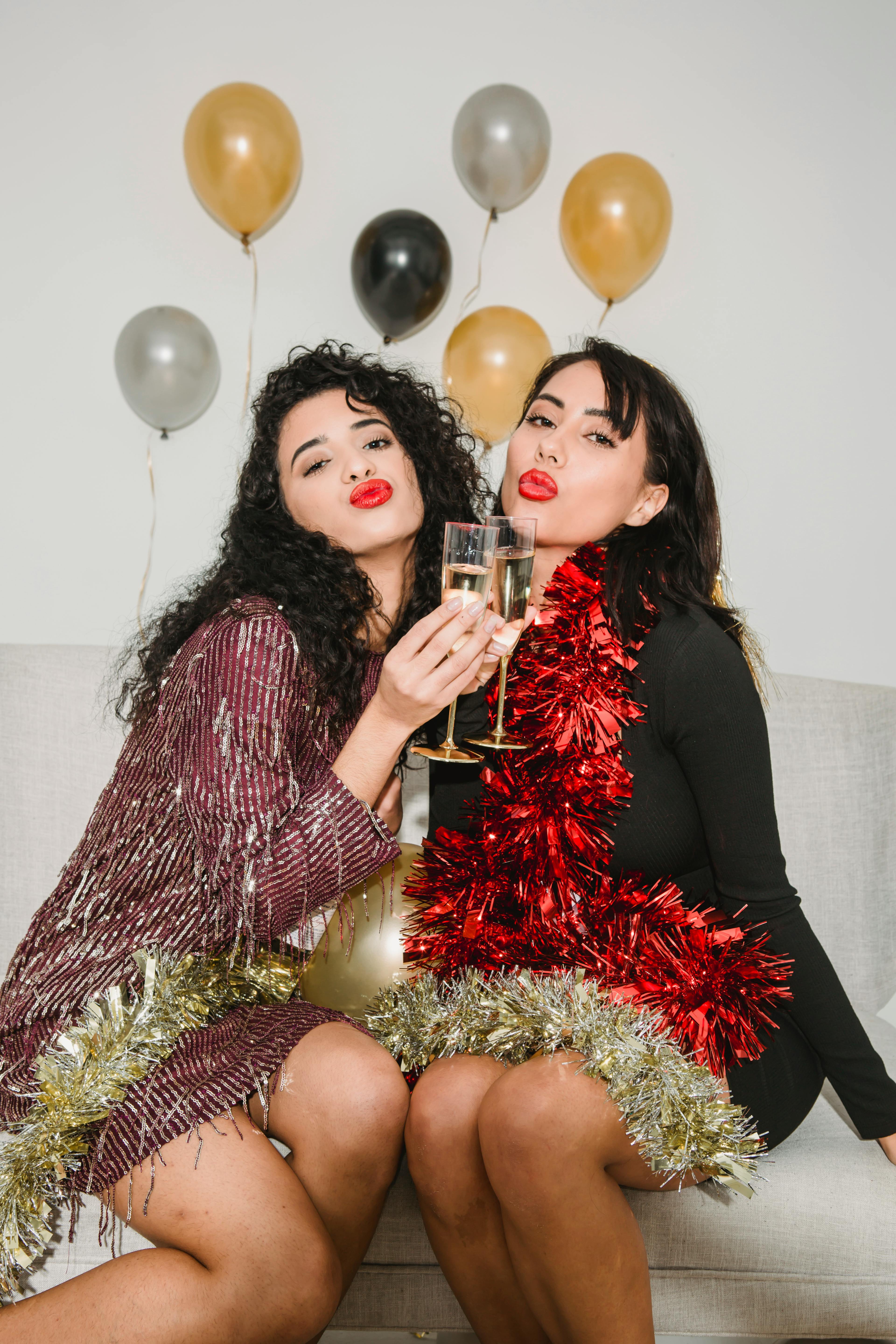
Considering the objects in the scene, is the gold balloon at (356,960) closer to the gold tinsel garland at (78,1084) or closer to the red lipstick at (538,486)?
the gold tinsel garland at (78,1084)

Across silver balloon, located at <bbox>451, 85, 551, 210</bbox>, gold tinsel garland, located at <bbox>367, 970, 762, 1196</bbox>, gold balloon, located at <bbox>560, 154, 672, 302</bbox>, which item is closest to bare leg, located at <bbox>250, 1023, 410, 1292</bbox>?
gold tinsel garland, located at <bbox>367, 970, 762, 1196</bbox>

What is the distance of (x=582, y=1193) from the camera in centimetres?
119

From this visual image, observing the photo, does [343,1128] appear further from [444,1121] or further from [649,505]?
[649,505]

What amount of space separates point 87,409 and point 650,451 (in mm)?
1769

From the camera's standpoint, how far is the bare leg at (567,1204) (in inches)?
46.5

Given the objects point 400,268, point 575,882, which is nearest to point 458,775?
point 575,882

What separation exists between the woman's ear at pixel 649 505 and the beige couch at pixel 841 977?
62 centimetres

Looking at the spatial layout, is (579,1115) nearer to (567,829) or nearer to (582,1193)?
(582,1193)

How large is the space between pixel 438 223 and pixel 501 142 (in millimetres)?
313

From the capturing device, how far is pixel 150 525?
286cm

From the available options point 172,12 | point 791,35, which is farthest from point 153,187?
point 791,35

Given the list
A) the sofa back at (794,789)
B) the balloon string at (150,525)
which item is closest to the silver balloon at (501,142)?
the balloon string at (150,525)

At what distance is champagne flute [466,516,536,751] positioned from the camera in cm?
141

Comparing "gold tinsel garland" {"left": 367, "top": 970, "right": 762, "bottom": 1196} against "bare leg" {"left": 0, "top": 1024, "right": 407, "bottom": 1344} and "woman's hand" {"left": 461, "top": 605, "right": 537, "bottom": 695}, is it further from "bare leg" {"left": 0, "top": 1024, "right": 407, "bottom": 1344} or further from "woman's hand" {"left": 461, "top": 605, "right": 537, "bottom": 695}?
"woman's hand" {"left": 461, "top": 605, "right": 537, "bottom": 695}
